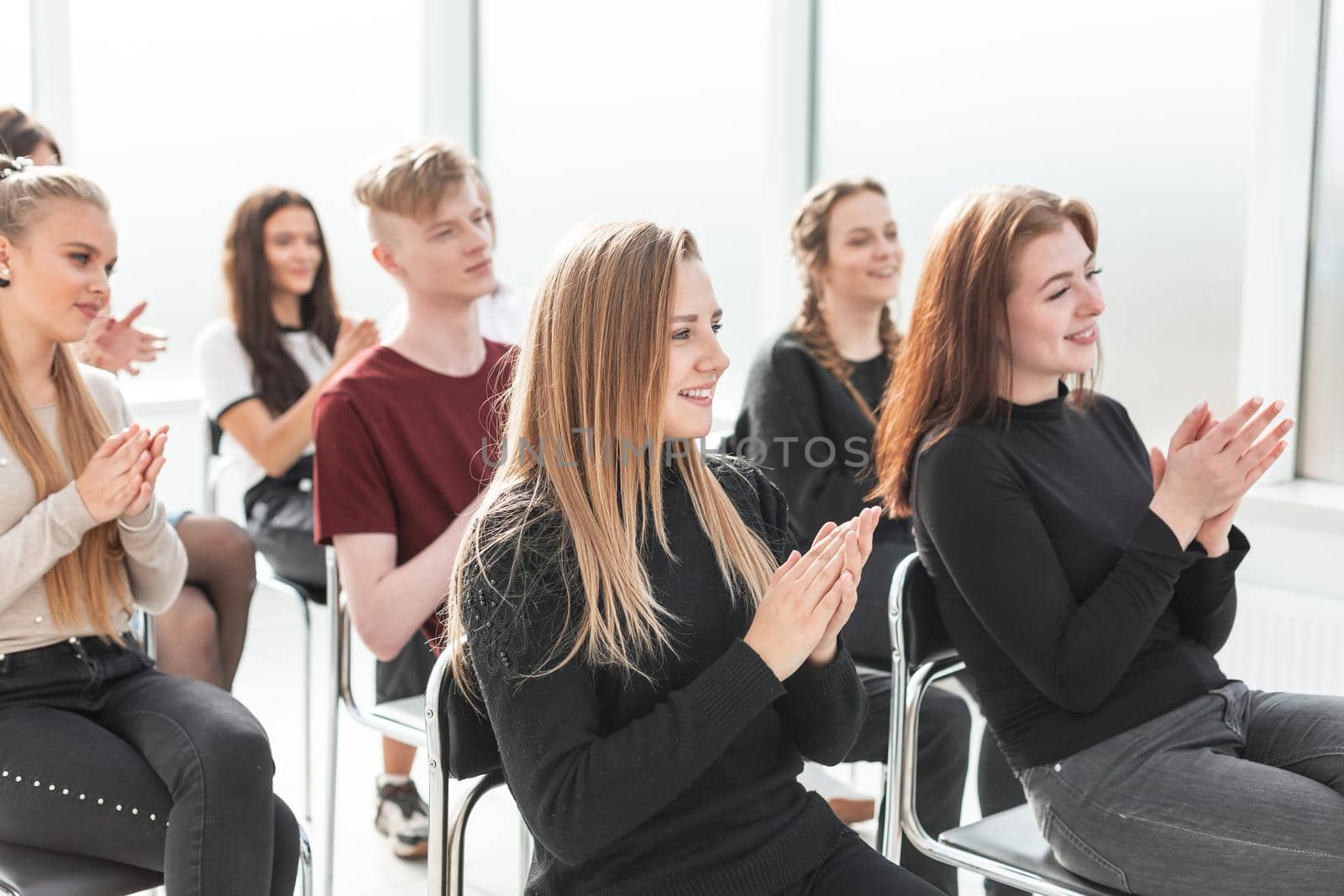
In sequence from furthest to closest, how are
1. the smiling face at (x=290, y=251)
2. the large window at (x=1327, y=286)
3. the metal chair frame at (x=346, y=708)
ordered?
the smiling face at (x=290, y=251) → the large window at (x=1327, y=286) → the metal chair frame at (x=346, y=708)

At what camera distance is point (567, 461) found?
4.48 ft

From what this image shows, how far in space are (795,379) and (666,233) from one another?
4.16ft

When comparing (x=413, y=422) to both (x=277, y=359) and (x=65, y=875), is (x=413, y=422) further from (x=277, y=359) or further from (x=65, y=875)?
(x=277, y=359)

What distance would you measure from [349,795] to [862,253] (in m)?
1.58

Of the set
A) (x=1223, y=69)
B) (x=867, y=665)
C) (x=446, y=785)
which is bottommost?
(x=867, y=665)

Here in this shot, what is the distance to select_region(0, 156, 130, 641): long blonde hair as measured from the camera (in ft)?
5.82

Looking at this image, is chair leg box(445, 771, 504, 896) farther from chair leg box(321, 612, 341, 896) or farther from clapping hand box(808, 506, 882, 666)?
chair leg box(321, 612, 341, 896)

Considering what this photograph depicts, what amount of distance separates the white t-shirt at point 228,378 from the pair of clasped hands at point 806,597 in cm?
209

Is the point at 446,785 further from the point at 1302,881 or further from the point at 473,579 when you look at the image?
the point at 1302,881

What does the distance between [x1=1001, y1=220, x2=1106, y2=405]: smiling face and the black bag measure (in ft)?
5.16

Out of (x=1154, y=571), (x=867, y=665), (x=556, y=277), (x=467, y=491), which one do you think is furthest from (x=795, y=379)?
(x=556, y=277)

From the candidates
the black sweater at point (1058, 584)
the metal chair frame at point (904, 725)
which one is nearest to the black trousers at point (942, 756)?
the metal chair frame at point (904, 725)

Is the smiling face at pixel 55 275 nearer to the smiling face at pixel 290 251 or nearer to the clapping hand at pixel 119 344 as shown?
the clapping hand at pixel 119 344

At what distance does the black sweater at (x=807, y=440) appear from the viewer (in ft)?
8.27
